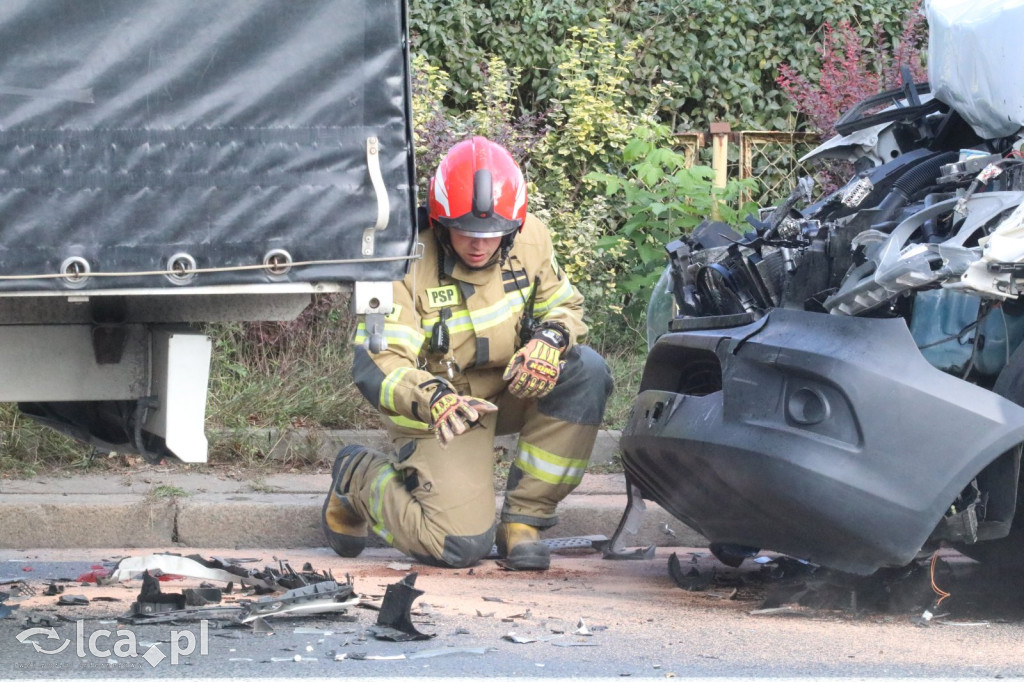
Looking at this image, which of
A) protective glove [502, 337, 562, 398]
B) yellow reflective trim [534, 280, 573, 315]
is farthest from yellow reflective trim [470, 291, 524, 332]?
protective glove [502, 337, 562, 398]

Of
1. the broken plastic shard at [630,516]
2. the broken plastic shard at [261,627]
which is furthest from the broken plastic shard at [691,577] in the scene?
the broken plastic shard at [261,627]

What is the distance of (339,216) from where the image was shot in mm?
3062

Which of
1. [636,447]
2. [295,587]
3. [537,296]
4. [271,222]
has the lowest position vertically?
[295,587]

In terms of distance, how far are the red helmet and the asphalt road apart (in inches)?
51.1

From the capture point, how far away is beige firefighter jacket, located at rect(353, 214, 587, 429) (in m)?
4.88

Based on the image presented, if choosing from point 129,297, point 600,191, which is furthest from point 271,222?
point 600,191

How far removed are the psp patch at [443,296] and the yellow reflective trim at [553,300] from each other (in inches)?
14.2

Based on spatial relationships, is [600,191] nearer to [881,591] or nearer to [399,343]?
[399,343]

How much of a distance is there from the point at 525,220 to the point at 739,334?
1523 mm

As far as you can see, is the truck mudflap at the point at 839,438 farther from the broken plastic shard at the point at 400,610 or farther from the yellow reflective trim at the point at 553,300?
the yellow reflective trim at the point at 553,300

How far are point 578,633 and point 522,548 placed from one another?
1197mm

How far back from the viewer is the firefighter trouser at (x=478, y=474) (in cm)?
502

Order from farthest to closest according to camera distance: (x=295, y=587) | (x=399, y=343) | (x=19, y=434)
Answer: (x=19, y=434) → (x=399, y=343) → (x=295, y=587)

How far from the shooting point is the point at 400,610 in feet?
12.5
